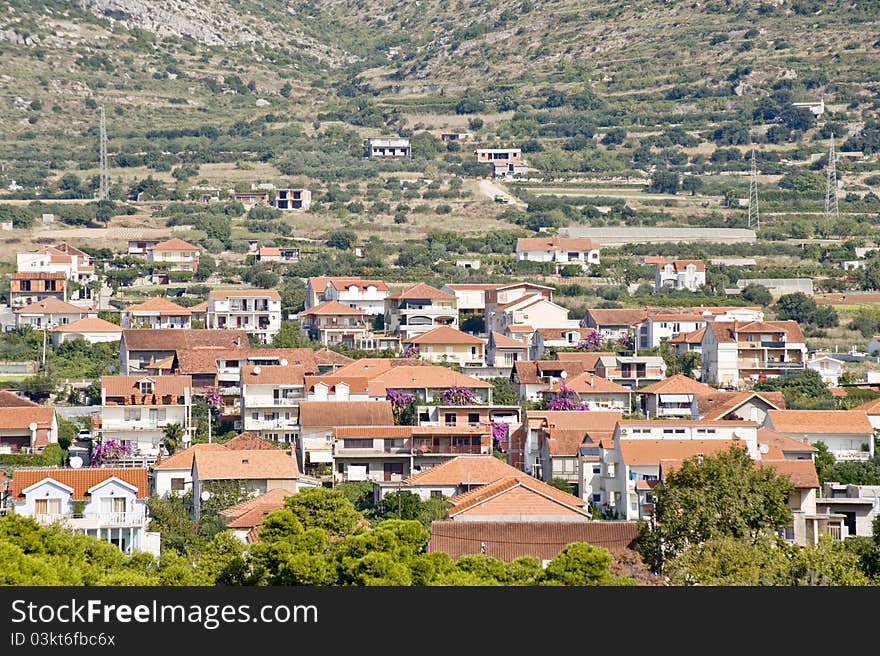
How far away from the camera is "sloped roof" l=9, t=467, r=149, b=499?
46.3 metres

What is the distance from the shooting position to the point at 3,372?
7094 centimetres

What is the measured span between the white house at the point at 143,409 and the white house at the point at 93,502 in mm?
10970

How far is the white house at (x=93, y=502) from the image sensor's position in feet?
141

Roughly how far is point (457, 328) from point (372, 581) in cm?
4840

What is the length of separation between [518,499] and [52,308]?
3899 cm

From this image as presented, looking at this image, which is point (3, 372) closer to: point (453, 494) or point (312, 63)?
point (453, 494)

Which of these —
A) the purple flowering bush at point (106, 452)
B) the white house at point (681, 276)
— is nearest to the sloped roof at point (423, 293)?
the white house at point (681, 276)

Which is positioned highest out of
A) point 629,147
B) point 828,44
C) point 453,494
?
point 828,44

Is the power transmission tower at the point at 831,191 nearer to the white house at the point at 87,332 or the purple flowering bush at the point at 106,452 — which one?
the white house at the point at 87,332

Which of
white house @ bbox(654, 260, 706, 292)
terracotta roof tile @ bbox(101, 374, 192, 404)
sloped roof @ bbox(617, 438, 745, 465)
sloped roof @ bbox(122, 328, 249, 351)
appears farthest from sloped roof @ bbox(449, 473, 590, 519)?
white house @ bbox(654, 260, 706, 292)

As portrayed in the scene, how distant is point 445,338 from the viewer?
243 feet

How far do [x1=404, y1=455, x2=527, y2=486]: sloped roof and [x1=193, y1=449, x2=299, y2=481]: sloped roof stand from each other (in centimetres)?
330

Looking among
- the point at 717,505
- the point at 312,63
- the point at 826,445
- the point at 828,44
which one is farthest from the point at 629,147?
the point at 717,505

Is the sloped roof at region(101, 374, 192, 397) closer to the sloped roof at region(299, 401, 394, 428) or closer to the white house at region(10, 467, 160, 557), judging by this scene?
the sloped roof at region(299, 401, 394, 428)
